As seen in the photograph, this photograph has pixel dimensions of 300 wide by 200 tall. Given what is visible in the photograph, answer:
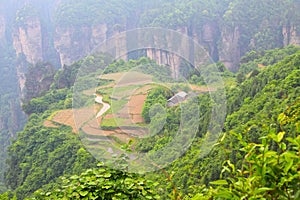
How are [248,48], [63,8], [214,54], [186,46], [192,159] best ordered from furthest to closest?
[63,8] → [214,54] → [248,48] → [192,159] → [186,46]

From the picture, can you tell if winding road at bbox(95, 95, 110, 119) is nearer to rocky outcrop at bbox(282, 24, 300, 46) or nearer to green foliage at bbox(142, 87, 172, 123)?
green foliage at bbox(142, 87, 172, 123)

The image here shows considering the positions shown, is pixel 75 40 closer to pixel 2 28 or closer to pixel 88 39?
pixel 88 39

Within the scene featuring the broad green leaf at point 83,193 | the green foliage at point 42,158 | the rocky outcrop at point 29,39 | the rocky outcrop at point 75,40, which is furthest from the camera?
the rocky outcrop at point 29,39

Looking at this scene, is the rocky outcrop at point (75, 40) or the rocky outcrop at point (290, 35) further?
the rocky outcrop at point (75, 40)

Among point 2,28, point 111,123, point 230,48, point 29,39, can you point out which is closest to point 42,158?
point 111,123

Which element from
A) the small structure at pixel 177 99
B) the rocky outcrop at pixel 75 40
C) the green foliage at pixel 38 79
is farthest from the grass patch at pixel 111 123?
the rocky outcrop at pixel 75 40

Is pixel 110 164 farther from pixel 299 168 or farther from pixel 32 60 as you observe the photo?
pixel 32 60

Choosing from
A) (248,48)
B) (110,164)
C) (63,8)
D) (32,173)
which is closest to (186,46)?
(110,164)

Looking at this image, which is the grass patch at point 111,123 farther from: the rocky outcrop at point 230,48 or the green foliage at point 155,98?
the rocky outcrop at point 230,48
